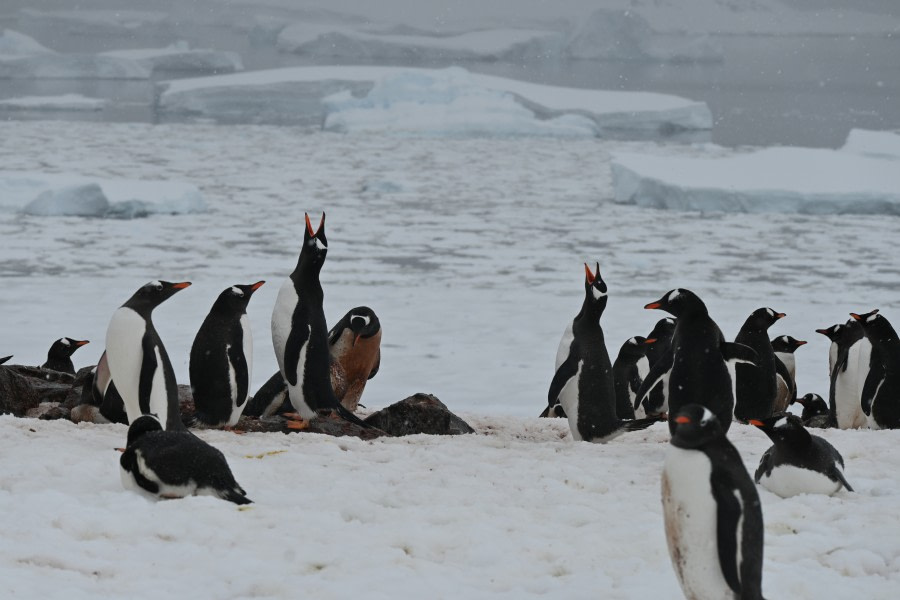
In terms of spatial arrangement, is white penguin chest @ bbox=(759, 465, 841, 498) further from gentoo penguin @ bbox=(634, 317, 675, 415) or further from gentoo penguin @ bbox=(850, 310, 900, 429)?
gentoo penguin @ bbox=(634, 317, 675, 415)

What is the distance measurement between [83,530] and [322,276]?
809 cm

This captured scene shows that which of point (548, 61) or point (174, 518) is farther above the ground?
point (548, 61)

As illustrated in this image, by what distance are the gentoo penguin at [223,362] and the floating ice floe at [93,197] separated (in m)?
10.2

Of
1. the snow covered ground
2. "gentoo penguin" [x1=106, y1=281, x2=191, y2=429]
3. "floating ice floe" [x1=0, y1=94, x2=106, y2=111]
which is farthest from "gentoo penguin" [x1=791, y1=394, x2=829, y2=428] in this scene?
"floating ice floe" [x1=0, y1=94, x2=106, y2=111]

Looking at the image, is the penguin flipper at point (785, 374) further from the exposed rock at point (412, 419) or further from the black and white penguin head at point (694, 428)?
the black and white penguin head at point (694, 428)

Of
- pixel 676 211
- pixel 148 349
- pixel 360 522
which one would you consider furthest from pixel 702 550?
pixel 676 211

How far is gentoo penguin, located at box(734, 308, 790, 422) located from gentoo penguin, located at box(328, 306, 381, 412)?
1.58m

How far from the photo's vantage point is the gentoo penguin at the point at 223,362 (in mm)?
4055

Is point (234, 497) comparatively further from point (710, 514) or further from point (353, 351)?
point (353, 351)

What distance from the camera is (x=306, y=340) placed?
4.29 m

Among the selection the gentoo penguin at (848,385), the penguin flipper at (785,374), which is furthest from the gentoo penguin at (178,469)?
the penguin flipper at (785,374)

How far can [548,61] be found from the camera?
6756 cm

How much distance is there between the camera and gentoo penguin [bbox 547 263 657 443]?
418cm

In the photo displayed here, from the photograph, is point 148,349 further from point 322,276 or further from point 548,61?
point 548,61
